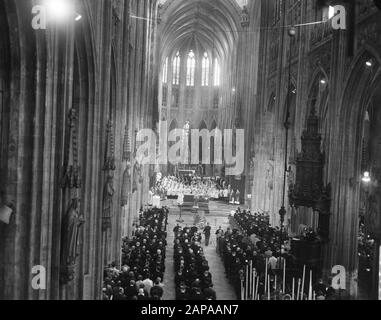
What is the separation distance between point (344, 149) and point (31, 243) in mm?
14316

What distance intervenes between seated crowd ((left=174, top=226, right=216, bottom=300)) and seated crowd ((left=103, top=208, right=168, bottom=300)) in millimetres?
711

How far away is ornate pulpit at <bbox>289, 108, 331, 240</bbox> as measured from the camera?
20.3 meters

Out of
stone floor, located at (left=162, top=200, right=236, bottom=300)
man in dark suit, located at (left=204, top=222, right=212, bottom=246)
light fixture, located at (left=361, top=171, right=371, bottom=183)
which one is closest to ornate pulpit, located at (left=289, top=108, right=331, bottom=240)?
stone floor, located at (left=162, top=200, right=236, bottom=300)

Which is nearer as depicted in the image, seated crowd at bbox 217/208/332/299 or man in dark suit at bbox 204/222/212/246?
seated crowd at bbox 217/208/332/299

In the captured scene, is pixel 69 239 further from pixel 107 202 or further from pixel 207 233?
pixel 207 233

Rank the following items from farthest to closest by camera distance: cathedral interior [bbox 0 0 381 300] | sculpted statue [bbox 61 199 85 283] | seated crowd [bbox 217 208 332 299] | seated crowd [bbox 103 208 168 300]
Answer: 1. seated crowd [bbox 217 208 332 299]
2. seated crowd [bbox 103 208 168 300]
3. sculpted statue [bbox 61 199 85 283]
4. cathedral interior [bbox 0 0 381 300]

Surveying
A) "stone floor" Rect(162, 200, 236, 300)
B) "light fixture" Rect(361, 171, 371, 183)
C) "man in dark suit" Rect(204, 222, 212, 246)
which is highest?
"light fixture" Rect(361, 171, 371, 183)

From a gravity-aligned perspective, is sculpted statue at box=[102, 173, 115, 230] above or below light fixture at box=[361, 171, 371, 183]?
below

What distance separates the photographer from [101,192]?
1683 centimetres

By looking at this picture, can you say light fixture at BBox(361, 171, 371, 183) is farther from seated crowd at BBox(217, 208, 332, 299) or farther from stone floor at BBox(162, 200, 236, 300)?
stone floor at BBox(162, 200, 236, 300)

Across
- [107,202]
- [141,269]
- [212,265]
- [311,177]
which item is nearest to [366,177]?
[311,177]

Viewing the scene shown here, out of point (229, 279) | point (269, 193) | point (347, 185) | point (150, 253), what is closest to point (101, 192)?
point (150, 253)

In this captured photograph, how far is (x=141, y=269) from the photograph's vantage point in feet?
63.0
